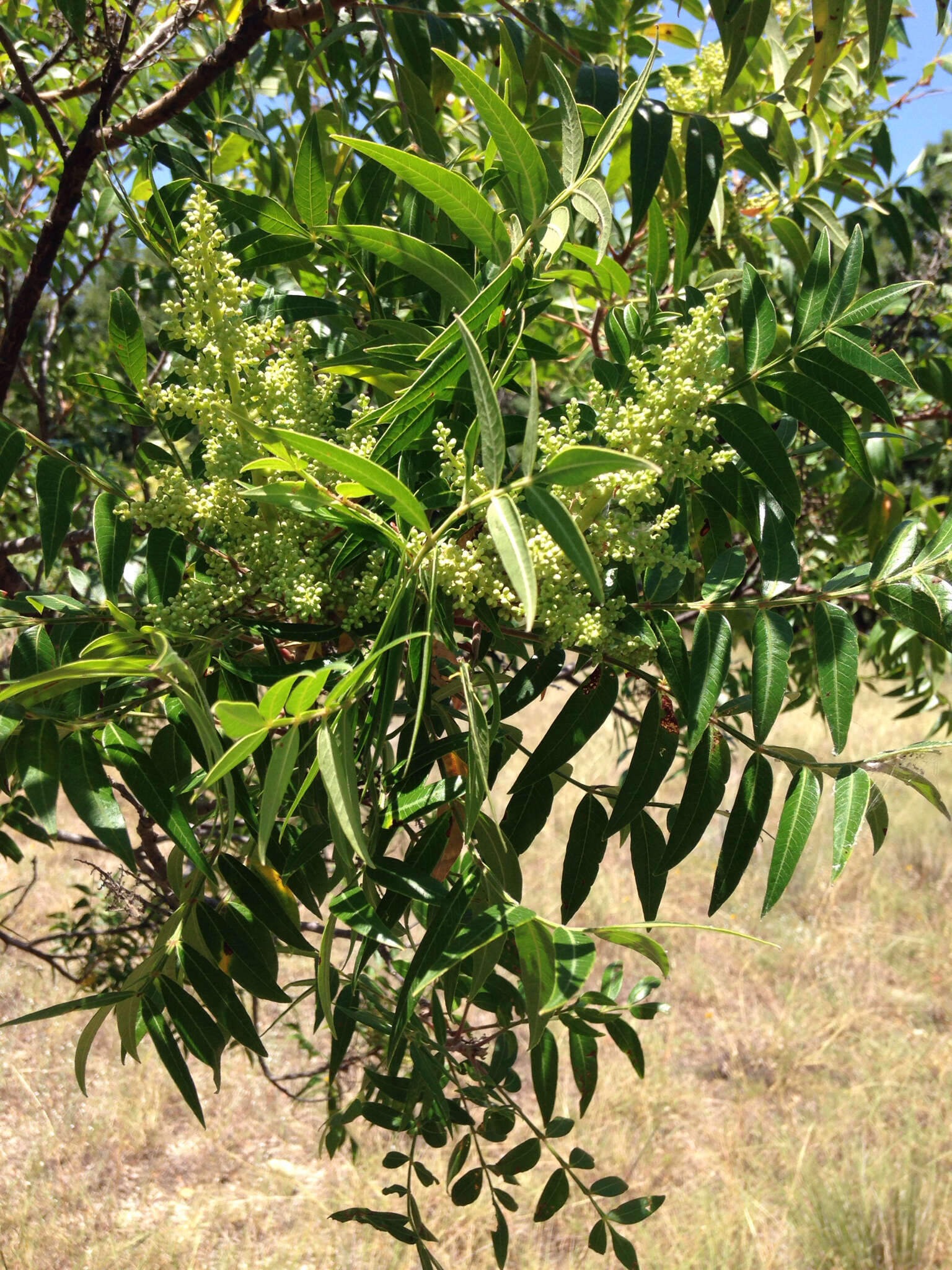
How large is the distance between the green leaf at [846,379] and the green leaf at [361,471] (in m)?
0.43

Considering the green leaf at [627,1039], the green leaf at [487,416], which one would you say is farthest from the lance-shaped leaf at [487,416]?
the green leaf at [627,1039]

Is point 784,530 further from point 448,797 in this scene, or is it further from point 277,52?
point 277,52

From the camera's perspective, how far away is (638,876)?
829mm

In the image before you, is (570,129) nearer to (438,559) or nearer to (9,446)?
(438,559)

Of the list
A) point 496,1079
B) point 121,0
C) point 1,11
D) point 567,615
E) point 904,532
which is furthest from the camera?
point 1,11

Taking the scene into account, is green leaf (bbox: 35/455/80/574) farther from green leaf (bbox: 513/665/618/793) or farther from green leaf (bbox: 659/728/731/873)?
green leaf (bbox: 659/728/731/873)

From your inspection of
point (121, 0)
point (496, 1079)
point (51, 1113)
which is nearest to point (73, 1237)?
point (51, 1113)

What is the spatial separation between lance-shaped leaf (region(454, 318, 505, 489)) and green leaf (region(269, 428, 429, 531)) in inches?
3.5

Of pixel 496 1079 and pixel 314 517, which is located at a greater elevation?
pixel 314 517

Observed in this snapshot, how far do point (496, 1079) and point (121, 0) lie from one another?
5.38ft

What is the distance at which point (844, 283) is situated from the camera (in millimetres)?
776

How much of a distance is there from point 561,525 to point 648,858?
0.45m

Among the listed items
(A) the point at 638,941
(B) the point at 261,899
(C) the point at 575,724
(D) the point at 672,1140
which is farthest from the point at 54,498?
(D) the point at 672,1140

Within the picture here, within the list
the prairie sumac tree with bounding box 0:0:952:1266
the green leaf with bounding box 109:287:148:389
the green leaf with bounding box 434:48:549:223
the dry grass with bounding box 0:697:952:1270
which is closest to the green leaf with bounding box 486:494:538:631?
the prairie sumac tree with bounding box 0:0:952:1266
